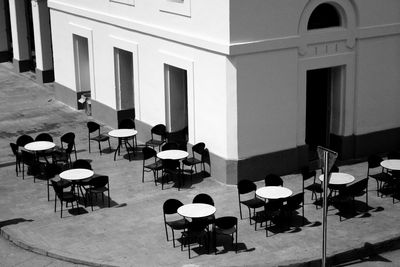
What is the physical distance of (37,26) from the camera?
1220 inches

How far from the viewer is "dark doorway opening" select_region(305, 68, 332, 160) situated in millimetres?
21772

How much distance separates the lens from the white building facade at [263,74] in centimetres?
1958

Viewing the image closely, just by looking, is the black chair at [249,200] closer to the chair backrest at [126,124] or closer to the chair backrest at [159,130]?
the chair backrest at [159,130]

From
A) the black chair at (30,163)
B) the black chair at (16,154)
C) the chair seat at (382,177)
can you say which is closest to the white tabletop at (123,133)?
the black chair at (30,163)

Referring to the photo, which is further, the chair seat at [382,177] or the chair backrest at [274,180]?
the chair seat at [382,177]

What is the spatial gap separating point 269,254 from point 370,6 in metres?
8.23

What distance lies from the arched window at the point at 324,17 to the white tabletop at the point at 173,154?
4.60 m

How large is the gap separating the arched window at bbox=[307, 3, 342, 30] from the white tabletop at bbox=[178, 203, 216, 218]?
20.8 ft

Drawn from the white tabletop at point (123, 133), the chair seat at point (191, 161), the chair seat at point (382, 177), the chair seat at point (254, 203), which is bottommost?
the chair seat at point (254, 203)

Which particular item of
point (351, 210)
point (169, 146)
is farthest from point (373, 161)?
point (169, 146)

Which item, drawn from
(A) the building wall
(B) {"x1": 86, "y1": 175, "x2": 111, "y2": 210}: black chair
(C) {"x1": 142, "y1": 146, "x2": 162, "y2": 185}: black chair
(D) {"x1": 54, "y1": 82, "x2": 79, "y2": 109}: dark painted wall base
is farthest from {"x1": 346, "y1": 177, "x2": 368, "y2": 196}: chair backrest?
(D) {"x1": 54, "y1": 82, "x2": 79, "y2": 109}: dark painted wall base

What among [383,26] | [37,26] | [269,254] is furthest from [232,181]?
[37,26]

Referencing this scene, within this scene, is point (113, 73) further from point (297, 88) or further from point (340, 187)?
point (340, 187)

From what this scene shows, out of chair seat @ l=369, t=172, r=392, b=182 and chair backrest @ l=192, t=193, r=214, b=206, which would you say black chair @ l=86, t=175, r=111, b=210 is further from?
chair seat @ l=369, t=172, r=392, b=182
